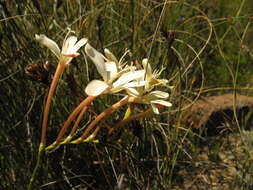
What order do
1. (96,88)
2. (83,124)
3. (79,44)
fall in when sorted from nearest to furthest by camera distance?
(96,88) → (79,44) → (83,124)

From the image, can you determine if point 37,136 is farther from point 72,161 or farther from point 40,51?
point 40,51

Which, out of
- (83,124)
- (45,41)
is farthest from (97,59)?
(83,124)

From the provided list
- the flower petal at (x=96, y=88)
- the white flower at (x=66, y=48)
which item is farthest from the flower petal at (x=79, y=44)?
the flower petal at (x=96, y=88)

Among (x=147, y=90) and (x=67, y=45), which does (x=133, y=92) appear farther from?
(x=67, y=45)

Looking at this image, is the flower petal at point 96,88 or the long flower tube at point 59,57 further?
the long flower tube at point 59,57

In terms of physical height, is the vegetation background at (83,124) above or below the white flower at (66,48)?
below

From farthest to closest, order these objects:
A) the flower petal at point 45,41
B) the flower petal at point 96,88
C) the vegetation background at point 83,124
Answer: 1. the vegetation background at point 83,124
2. the flower petal at point 45,41
3. the flower petal at point 96,88

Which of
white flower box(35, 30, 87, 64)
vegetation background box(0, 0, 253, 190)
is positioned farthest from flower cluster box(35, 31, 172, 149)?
vegetation background box(0, 0, 253, 190)

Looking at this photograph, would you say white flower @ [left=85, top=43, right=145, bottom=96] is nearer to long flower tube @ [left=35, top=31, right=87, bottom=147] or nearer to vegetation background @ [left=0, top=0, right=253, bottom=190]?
long flower tube @ [left=35, top=31, right=87, bottom=147]

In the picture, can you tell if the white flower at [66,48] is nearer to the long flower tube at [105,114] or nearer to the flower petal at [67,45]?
the flower petal at [67,45]

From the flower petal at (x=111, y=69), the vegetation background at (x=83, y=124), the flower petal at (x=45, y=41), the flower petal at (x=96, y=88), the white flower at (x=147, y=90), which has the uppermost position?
the flower petal at (x=45, y=41)

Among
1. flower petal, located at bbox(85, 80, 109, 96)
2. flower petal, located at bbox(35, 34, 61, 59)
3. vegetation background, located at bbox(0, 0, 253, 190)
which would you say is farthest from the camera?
vegetation background, located at bbox(0, 0, 253, 190)
